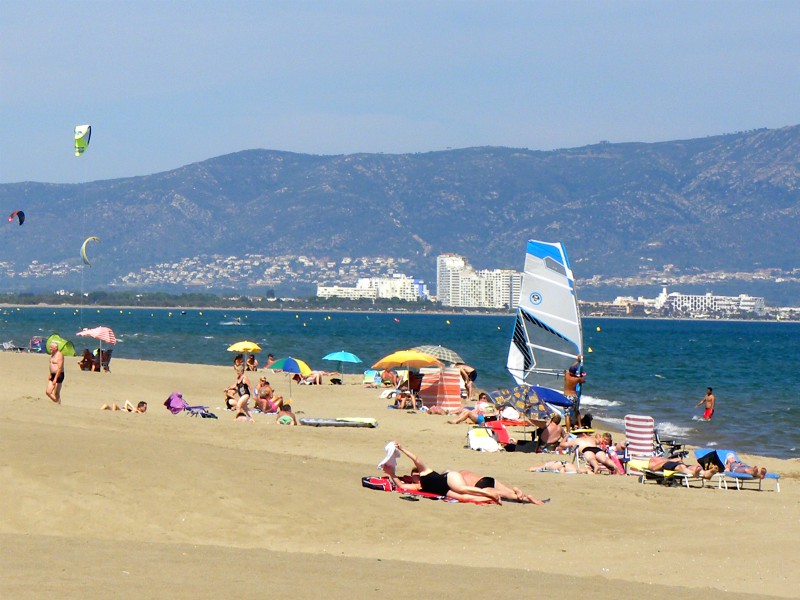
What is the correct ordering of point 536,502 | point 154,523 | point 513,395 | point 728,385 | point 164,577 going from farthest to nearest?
1. point 728,385
2. point 513,395
3. point 536,502
4. point 154,523
5. point 164,577

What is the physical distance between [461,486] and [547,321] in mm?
10097

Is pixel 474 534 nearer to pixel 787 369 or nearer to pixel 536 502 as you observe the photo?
pixel 536 502

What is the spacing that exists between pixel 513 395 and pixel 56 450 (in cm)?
1054

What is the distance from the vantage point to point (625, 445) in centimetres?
1566

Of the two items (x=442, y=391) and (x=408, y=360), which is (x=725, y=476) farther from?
(x=408, y=360)

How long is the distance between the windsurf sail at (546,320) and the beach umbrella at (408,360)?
3.85 m

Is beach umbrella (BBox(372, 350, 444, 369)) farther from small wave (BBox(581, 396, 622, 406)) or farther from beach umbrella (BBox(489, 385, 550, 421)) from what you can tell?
small wave (BBox(581, 396, 622, 406))

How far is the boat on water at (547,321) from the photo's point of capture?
814 inches

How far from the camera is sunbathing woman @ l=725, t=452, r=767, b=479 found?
13891 millimetres

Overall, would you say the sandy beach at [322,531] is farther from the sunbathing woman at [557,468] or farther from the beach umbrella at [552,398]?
the beach umbrella at [552,398]

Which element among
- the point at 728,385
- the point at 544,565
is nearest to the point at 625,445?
the point at 544,565

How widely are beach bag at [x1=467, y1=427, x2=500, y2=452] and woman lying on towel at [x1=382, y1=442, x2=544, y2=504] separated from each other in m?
4.97

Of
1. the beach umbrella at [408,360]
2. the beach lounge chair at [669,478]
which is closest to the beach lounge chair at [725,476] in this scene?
the beach lounge chair at [669,478]

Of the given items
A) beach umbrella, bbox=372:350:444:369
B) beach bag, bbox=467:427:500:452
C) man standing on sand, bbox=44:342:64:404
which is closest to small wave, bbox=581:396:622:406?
beach umbrella, bbox=372:350:444:369
